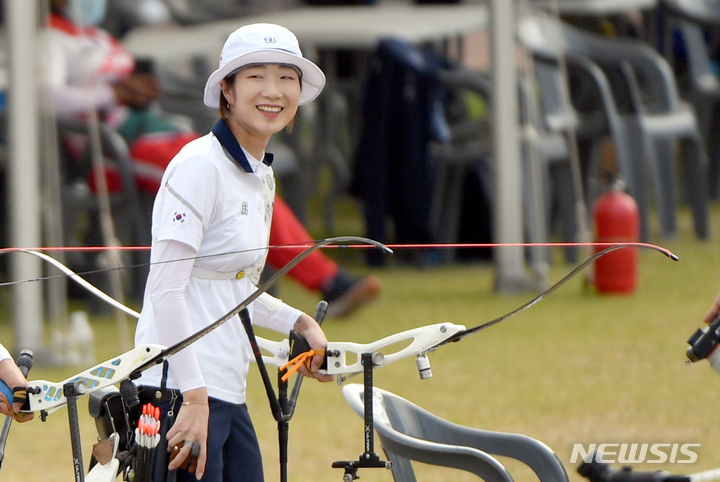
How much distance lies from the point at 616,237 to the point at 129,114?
2823 mm

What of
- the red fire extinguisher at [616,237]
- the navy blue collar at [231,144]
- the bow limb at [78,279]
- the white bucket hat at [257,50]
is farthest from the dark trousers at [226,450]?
the red fire extinguisher at [616,237]

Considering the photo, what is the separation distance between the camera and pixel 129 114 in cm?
699

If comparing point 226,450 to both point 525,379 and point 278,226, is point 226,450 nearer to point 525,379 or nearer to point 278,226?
point 525,379

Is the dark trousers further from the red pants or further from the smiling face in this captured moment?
the red pants

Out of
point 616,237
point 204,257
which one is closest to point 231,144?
point 204,257

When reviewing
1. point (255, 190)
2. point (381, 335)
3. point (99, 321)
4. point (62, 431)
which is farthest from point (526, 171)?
point (255, 190)

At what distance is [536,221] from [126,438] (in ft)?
16.8

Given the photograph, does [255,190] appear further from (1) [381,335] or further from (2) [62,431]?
(1) [381,335]

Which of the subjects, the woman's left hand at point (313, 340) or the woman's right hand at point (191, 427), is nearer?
the woman's right hand at point (191, 427)

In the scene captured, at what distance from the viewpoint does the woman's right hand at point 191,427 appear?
2.14m

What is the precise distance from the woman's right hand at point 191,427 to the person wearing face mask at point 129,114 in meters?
3.58

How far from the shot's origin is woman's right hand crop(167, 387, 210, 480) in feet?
7.03

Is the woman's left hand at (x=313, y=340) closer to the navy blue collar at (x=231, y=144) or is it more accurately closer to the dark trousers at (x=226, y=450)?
the dark trousers at (x=226, y=450)

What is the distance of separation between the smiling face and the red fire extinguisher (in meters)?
4.32
